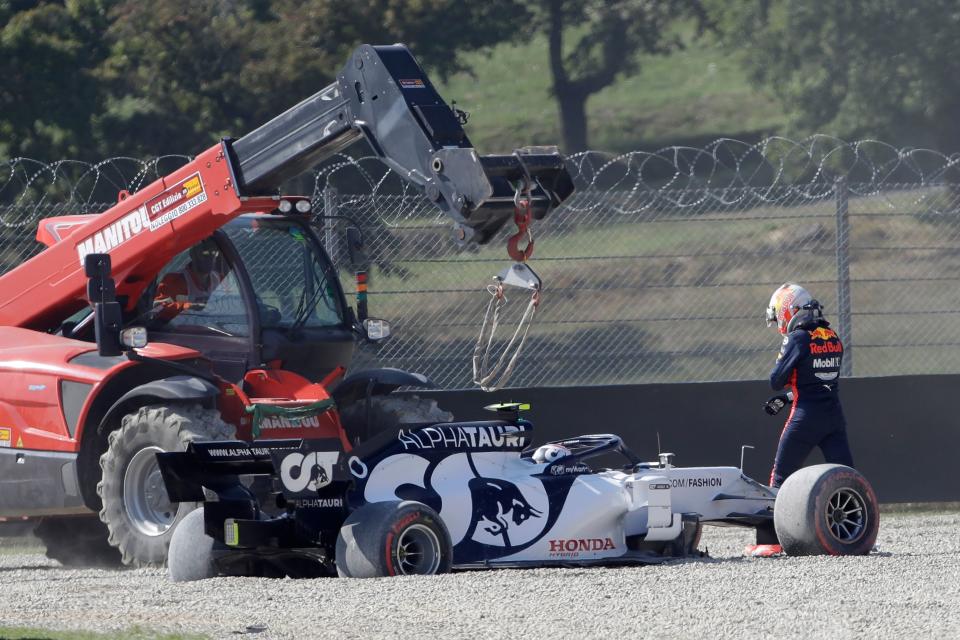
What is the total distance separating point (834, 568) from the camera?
25.8 feet

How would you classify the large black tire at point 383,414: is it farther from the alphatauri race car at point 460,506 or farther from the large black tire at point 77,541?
the large black tire at point 77,541

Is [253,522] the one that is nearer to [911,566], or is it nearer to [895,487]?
[911,566]

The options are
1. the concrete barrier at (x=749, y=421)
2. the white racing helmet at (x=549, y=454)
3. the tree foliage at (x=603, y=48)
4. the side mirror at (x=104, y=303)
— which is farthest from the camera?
the tree foliage at (x=603, y=48)

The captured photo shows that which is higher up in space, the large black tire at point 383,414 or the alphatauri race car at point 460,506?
the large black tire at point 383,414

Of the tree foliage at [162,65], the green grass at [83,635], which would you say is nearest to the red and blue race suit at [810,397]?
the green grass at [83,635]

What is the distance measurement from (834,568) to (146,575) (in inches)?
146

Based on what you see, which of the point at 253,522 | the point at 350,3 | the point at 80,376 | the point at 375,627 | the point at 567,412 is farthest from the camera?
the point at 350,3

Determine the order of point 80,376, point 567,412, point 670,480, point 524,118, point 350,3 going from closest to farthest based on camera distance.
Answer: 1. point 670,480
2. point 80,376
3. point 567,412
4. point 350,3
5. point 524,118

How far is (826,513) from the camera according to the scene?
864cm

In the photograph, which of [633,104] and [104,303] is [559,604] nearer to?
[104,303]

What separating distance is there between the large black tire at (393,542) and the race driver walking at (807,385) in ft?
9.48

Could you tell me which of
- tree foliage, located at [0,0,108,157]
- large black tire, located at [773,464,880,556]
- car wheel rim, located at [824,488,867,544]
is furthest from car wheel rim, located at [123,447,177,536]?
tree foliage, located at [0,0,108,157]

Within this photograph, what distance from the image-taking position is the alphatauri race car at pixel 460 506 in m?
7.85

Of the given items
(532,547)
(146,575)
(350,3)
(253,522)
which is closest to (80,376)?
(146,575)
